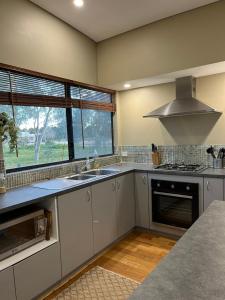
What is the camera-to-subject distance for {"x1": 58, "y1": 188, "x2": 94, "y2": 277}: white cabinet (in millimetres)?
2199

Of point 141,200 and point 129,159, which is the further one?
point 129,159

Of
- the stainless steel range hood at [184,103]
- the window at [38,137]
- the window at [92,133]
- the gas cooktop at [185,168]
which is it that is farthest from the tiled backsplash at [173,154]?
the window at [38,137]

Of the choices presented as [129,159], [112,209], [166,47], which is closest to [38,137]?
[112,209]

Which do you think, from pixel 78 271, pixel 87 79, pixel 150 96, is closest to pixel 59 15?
pixel 87 79

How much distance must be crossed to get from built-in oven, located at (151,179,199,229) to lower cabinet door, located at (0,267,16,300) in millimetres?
1903

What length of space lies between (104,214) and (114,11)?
2375mm

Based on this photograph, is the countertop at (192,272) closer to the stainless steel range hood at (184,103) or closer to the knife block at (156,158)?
the stainless steel range hood at (184,103)

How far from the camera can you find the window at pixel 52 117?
2434mm

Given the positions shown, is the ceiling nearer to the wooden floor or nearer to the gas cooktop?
the gas cooktop

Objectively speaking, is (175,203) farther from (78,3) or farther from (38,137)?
(78,3)

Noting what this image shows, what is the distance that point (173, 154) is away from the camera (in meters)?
3.50

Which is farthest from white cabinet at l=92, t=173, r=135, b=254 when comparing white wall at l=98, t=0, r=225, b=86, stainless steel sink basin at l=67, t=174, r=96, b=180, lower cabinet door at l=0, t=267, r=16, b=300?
white wall at l=98, t=0, r=225, b=86

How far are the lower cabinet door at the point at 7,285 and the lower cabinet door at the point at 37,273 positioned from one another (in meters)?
0.04

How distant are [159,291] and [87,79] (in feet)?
9.94
